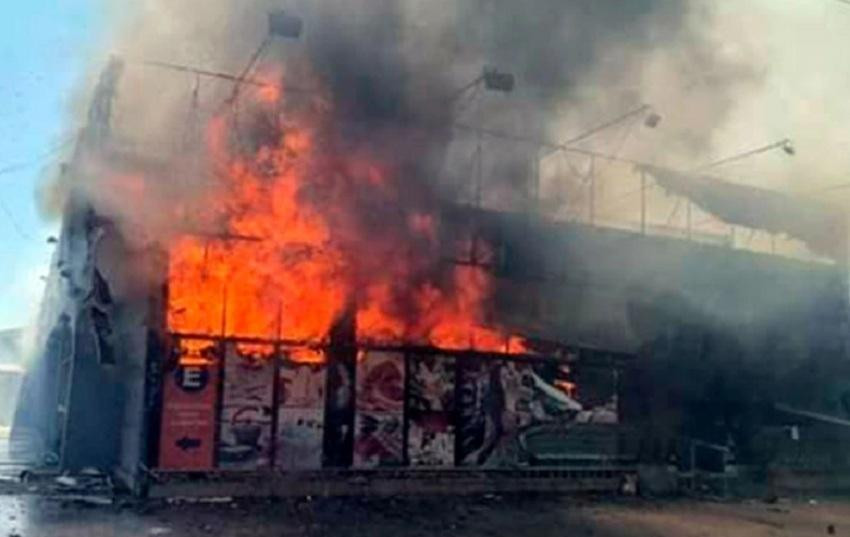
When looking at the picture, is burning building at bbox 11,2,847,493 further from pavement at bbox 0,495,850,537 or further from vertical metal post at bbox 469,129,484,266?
pavement at bbox 0,495,850,537

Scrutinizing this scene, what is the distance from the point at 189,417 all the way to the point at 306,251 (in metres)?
3.54

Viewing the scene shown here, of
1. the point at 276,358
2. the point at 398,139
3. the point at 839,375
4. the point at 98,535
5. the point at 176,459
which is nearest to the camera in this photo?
the point at 98,535

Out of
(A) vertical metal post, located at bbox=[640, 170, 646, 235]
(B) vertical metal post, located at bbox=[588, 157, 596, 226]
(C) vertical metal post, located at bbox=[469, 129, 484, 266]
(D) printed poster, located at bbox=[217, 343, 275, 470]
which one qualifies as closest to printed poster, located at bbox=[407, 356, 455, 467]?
(C) vertical metal post, located at bbox=[469, 129, 484, 266]

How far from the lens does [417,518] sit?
12102mm

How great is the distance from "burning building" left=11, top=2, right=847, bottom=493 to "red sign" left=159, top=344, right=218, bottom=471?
3 centimetres

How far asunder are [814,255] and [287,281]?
1424 cm

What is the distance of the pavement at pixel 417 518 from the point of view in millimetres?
10500

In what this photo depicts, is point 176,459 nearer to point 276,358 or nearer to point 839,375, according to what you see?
point 276,358

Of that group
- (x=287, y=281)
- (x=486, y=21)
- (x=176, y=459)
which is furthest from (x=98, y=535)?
(x=486, y=21)

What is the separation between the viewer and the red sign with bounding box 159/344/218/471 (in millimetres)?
13617

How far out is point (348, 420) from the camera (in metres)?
15.0

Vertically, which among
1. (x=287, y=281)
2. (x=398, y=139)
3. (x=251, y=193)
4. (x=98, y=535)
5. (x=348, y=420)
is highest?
(x=398, y=139)

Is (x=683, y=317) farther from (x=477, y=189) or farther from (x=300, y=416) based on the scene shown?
(x=300, y=416)

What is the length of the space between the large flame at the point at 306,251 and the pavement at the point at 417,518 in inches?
124
